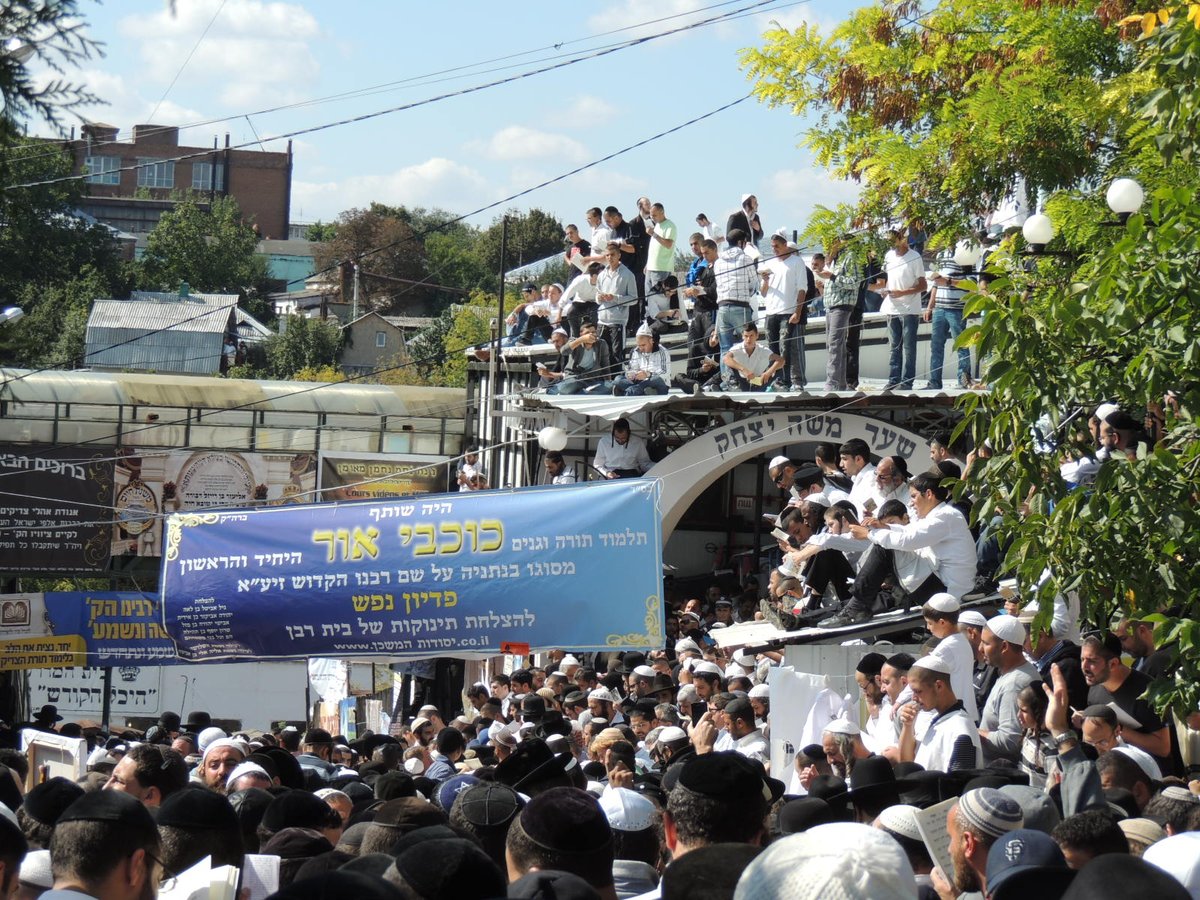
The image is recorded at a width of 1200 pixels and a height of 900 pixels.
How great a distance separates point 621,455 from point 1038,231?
9.55 metres

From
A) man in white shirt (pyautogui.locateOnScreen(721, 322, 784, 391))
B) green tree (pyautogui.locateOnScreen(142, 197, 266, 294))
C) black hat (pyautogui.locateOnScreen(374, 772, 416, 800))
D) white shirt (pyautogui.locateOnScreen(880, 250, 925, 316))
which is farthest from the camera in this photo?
green tree (pyautogui.locateOnScreen(142, 197, 266, 294))

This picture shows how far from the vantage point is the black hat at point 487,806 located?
19.5 feet

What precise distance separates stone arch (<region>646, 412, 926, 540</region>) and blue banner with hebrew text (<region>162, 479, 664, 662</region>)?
4.51m

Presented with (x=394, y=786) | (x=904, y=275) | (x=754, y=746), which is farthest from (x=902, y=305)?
(x=394, y=786)

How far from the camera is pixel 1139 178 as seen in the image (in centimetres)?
1130

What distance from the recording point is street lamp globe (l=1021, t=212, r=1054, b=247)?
11.1 meters

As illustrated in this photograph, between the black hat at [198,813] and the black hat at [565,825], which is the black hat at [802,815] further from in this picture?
the black hat at [198,813]

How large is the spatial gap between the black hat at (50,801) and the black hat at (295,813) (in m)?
0.75

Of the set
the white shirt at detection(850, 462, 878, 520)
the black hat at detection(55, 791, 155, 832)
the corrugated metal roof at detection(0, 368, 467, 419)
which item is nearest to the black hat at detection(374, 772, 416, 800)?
the black hat at detection(55, 791, 155, 832)

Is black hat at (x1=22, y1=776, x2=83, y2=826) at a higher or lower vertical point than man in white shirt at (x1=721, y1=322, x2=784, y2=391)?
lower

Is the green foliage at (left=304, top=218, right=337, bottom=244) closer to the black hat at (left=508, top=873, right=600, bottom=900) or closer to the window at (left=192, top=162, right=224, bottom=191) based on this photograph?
the window at (left=192, top=162, right=224, bottom=191)

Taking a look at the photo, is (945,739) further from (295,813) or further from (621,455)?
(621,455)

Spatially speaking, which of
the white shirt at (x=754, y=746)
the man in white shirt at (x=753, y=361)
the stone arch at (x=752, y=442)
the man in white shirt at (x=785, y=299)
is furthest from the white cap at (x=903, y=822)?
the man in white shirt at (x=753, y=361)

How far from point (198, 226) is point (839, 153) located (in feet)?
265
